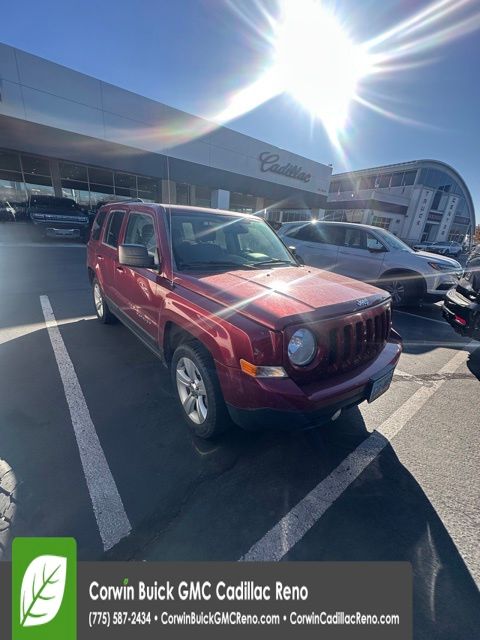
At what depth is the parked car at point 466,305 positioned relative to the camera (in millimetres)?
3953

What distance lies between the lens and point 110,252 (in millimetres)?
4035

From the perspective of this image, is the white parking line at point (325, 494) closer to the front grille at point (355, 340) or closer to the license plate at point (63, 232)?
the front grille at point (355, 340)

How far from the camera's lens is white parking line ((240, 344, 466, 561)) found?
1682mm

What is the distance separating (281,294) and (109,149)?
1970 centimetres

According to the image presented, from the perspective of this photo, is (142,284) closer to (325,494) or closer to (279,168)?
(325,494)

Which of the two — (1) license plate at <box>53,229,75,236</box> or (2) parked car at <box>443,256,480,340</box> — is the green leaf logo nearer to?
(2) parked car at <box>443,256,480,340</box>

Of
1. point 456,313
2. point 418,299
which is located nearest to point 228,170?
point 418,299

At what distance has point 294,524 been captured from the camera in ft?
6.01

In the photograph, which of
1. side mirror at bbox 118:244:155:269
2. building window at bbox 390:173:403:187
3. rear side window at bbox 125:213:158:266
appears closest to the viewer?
side mirror at bbox 118:244:155:269

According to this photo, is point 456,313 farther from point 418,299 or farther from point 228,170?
point 228,170

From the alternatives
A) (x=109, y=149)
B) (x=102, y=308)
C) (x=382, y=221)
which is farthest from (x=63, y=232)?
(x=382, y=221)

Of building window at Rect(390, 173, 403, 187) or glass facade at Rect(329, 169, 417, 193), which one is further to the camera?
building window at Rect(390, 173, 403, 187)

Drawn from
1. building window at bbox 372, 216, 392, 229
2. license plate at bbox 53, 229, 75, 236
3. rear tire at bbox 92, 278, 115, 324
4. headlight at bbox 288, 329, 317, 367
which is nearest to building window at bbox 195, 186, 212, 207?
license plate at bbox 53, 229, 75, 236

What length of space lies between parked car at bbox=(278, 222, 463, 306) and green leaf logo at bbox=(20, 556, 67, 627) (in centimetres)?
603
